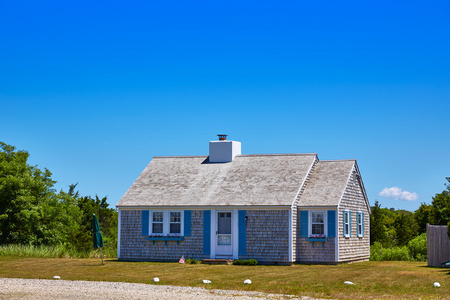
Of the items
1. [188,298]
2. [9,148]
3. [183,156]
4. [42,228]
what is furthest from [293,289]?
[9,148]

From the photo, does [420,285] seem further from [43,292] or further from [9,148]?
[9,148]

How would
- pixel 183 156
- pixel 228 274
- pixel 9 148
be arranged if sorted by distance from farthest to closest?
pixel 9 148, pixel 183 156, pixel 228 274

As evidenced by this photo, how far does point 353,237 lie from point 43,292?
1755 centimetres

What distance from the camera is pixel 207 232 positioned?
28.1m

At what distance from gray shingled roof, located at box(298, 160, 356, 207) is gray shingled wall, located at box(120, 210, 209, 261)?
487 cm

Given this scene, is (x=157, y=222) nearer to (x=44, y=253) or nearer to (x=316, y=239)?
(x=44, y=253)

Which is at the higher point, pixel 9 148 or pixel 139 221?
pixel 9 148

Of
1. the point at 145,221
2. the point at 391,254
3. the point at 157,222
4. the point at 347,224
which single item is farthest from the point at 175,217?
the point at 391,254

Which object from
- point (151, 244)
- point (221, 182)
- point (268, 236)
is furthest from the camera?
point (221, 182)

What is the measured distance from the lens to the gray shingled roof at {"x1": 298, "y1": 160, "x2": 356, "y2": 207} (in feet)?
90.0

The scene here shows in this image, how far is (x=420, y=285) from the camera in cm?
1775

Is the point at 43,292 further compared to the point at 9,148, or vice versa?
the point at 9,148

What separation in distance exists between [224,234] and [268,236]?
2.07 meters

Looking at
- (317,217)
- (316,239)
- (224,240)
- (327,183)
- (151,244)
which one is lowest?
(151,244)
